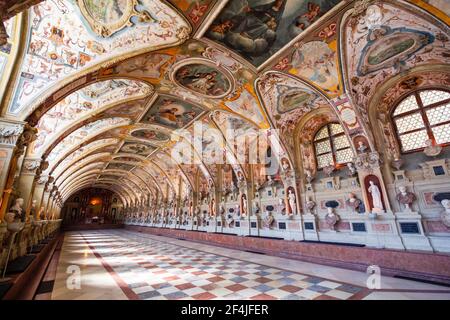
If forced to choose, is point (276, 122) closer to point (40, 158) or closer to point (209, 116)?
point (209, 116)

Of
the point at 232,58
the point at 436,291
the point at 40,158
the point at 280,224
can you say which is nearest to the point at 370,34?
the point at 232,58

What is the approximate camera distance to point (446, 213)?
575 centimetres

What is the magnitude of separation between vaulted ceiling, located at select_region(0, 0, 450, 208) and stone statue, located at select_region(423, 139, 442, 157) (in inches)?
74.6

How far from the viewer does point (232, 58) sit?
7.34 meters

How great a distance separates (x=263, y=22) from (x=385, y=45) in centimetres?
394

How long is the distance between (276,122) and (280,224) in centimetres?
542

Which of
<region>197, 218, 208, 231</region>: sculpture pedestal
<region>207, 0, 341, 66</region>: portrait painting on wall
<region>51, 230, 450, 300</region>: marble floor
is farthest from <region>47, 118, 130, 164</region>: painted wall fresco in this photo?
<region>197, 218, 208, 231</region>: sculpture pedestal

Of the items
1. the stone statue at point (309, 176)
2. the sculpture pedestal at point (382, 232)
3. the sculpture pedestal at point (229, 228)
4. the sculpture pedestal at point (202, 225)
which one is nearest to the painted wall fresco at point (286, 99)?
the stone statue at point (309, 176)

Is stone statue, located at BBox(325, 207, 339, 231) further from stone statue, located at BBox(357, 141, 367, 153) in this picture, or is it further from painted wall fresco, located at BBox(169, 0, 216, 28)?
painted wall fresco, located at BBox(169, 0, 216, 28)

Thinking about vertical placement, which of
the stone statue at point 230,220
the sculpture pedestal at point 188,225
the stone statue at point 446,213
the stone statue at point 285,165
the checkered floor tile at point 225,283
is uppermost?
the stone statue at point 285,165

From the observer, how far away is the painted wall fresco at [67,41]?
4.89 meters

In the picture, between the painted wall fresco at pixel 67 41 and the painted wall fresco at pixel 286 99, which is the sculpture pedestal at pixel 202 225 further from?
the painted wall fresco at pixel 67 41

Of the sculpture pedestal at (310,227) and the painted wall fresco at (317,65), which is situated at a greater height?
the painted wall fresco at (317,65)

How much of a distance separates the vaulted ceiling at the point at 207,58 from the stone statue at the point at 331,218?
10.1 ft
